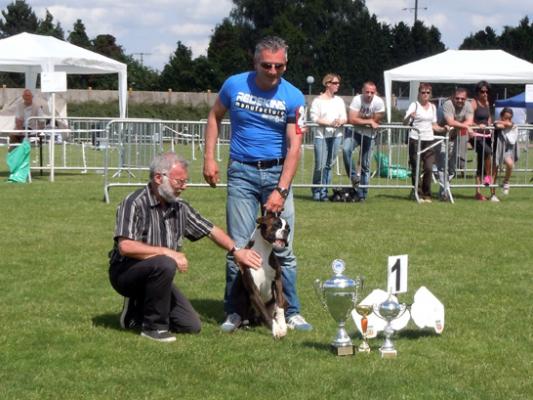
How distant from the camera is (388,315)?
605 cm

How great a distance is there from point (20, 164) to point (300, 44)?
67847mm

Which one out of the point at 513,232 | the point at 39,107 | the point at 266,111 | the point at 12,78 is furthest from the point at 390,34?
Answer: the point at 266,111

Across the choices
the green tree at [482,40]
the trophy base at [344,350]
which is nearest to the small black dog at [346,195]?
the trophy base at [344,350]

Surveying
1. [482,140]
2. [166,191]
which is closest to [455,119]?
[482,140]

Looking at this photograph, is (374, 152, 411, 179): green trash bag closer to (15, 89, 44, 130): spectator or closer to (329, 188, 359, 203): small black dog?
(329, 188, 359, 203): small black dog

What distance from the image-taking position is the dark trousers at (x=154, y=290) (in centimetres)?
643

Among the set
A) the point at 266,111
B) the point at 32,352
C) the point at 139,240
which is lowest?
the point at 32,352

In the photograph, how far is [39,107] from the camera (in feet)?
69.3

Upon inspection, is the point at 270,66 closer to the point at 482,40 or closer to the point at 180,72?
the point at 180,72

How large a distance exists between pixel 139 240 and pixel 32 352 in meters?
0.93

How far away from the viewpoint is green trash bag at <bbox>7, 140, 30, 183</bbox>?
1803 centimetres

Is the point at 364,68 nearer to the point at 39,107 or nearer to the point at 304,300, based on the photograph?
the point at 39,107

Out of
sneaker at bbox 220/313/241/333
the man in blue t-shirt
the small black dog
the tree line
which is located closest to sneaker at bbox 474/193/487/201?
the small black dog

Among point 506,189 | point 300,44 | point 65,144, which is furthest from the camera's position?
point 300,44
